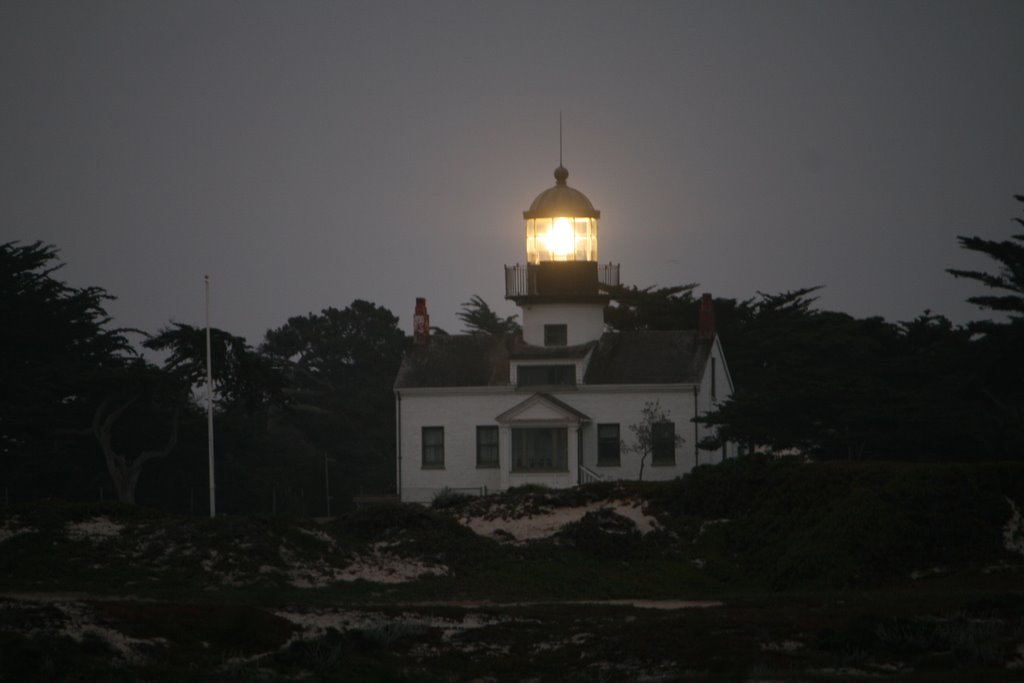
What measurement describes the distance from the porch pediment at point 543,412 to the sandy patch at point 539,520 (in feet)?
49.9

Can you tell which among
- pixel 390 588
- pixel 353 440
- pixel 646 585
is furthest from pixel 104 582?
pixel 353 440

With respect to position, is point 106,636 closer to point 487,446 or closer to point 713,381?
point 487,446

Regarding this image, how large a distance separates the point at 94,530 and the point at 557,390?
24.5 m

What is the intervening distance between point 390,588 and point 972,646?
12064 millimetres

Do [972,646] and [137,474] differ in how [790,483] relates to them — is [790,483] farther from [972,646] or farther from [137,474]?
[137,474]

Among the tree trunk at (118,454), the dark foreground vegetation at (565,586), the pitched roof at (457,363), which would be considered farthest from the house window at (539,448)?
the dark foreground vegetation at (565,586)

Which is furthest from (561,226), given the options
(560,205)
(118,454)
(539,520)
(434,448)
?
(539,520)

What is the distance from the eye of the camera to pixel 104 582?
3206cm

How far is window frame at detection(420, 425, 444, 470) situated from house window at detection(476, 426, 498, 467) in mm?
1175

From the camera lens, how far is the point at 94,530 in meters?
35.3

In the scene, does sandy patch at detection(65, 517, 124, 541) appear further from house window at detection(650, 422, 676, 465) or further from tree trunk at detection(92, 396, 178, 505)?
house window at detection(650, 422, 676, 465)

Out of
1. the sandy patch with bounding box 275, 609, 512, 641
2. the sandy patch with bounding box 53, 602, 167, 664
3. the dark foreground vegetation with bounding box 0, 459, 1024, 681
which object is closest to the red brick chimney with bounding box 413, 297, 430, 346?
→ the dark foreground vegetation with bounding box 0, 459, 1024, 681

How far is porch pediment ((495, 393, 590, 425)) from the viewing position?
187 ft

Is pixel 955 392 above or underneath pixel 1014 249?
underneath
